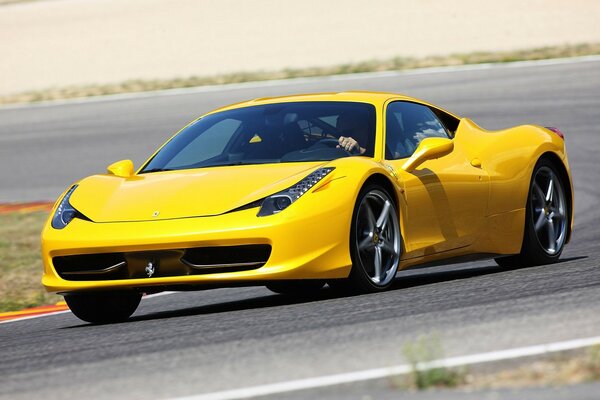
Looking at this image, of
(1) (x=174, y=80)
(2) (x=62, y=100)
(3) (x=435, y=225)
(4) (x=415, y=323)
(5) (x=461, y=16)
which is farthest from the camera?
(5) (x=461, y=16)

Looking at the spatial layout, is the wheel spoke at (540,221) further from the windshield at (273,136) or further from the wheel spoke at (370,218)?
the wheel spoke at (370,218)

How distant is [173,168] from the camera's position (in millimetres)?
8156

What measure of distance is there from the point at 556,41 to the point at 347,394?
21.3m

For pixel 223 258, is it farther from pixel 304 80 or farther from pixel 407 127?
pixel 304 80

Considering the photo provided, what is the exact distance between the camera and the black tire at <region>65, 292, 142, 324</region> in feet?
25.1

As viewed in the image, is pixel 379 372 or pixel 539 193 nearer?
pixel 379 372

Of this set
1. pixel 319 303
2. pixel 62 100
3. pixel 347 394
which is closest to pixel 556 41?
pixel 62 100

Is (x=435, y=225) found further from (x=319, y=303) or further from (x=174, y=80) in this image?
(x=174, y=80)

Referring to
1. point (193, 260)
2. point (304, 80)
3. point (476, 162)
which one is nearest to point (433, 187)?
point (476, 162)

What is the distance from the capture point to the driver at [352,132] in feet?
25.9

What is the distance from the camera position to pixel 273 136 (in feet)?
26.4

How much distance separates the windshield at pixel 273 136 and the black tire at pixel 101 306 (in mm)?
889

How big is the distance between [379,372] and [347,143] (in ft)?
10.9

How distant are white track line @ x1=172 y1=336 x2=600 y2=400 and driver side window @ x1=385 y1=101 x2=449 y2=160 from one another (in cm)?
308
